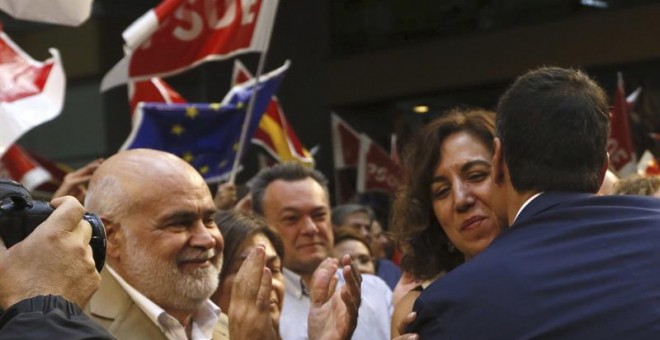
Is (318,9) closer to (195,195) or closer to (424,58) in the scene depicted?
(424,58)

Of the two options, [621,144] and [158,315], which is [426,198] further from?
[621,144]

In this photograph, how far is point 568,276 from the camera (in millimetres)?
2934

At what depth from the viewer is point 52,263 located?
2738 mm

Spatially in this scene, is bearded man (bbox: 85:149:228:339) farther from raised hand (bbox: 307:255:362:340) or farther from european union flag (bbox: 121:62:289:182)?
european union flag (bbox: 121:62:289:182)

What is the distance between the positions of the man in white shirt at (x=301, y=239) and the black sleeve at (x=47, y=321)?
306 centimetres

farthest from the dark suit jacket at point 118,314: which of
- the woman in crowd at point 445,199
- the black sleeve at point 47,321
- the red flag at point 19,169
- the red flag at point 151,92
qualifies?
the red flag at point 151,92

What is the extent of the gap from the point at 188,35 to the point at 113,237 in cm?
328

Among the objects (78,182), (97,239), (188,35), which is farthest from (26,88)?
(97,239)

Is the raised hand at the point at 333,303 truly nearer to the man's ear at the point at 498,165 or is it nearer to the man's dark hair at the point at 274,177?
the man's ear at the point at 498,165

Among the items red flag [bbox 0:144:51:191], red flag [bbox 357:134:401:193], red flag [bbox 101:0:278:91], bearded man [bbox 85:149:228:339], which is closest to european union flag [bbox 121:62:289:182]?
red flag [bbox 101:0:278:91]

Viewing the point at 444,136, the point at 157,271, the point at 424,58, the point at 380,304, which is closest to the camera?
the point at 157,271

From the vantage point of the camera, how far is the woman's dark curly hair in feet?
15.6

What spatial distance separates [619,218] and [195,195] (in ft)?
5.72

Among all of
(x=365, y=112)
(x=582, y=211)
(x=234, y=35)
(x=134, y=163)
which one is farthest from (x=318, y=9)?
(x=582, y=211)
